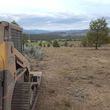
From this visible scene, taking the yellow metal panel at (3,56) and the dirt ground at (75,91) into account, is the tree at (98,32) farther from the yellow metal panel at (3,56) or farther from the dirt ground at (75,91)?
the yellow metal panel at (3,56)

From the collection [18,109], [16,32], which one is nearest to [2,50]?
[18,109]

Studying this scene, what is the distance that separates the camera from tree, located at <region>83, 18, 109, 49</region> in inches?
1475

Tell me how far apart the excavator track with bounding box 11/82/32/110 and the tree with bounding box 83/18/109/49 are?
3135 centimetres

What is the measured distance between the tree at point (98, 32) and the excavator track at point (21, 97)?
3135cm

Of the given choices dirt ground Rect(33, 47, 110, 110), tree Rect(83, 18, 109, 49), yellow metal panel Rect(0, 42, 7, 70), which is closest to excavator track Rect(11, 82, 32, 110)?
yellow metal panel Rect(0, 42, 7, 70)

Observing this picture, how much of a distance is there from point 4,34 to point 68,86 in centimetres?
665

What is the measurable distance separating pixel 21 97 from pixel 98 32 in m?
31.8

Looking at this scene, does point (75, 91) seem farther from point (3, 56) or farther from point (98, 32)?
point (98, 32)

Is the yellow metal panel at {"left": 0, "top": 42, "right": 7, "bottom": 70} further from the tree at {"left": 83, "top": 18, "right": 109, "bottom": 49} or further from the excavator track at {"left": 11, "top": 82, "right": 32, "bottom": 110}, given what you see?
the tree at {"left": 83, "top": 18, "right": 109, "bottom": 49}

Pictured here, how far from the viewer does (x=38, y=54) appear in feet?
76.2

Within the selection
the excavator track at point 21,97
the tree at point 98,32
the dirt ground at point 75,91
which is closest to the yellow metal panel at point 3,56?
the excavator track at point 21,97

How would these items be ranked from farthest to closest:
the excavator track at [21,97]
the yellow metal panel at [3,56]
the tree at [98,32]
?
the tree at [98,32], the excavator track at [21,97], the yellow metal panel at [3,56]

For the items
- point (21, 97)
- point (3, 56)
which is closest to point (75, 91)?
point (21, 97)

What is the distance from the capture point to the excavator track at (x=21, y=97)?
618 centimetres
